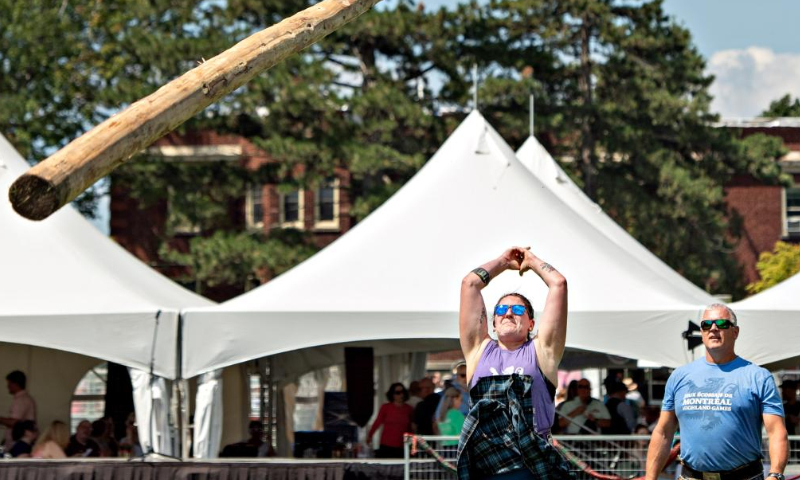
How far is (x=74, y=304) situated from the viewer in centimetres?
1086

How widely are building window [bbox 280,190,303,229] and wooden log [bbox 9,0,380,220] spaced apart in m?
34.6

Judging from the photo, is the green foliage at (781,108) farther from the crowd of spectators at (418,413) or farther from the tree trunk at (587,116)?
the crowd of spectators at (418,413)

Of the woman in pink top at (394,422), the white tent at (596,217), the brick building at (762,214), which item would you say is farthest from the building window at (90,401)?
the brick building at (762,214)

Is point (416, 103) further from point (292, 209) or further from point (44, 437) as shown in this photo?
point (44, 437)

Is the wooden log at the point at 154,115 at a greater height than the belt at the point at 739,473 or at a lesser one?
greater

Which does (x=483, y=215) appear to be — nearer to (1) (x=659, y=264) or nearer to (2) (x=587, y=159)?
(1) (x=659, y=264)

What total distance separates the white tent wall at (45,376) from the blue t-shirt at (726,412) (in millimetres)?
8835

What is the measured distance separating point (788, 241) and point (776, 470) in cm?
3894

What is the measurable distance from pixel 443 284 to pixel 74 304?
290 cm

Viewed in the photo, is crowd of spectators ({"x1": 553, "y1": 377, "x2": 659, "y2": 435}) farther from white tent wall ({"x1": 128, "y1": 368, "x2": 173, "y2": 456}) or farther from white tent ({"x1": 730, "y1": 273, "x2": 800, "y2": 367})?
white tent wall ({"x1": 128, "y1": 368, "x2": 173, "y2": 456})

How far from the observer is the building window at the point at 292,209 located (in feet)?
133

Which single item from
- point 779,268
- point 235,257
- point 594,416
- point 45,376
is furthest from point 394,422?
point 779,268

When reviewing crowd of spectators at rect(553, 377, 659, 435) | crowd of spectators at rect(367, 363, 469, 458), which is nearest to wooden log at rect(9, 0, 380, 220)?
crowd of spectators at rect(367, 363, 469, 458)

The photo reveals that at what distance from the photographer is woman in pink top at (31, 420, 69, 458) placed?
1141cm
